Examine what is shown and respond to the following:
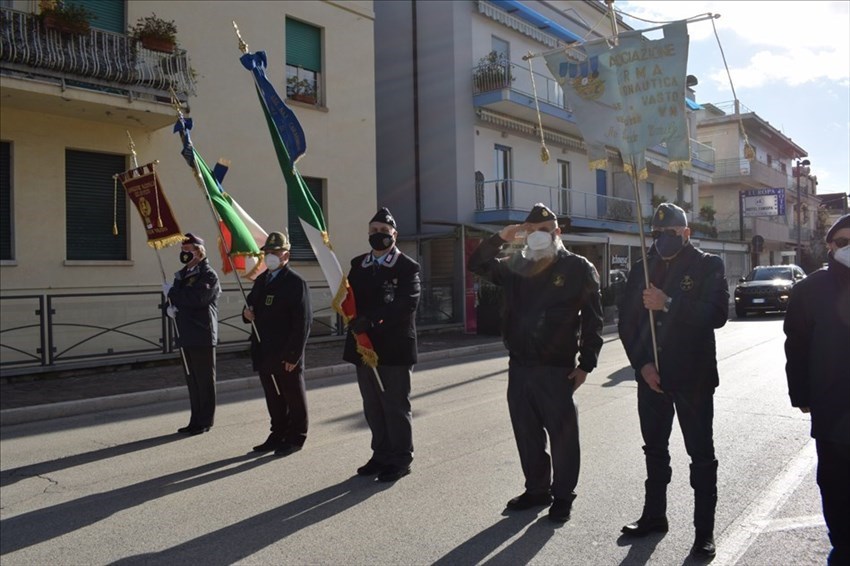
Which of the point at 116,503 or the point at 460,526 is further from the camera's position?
the point at 116,503

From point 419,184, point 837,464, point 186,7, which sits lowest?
point 837,464

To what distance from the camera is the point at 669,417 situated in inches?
158

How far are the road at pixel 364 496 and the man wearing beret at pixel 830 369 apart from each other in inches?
31.8

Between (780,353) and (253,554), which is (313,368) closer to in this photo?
(253,554)

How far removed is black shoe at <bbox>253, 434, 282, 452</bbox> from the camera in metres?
6.40

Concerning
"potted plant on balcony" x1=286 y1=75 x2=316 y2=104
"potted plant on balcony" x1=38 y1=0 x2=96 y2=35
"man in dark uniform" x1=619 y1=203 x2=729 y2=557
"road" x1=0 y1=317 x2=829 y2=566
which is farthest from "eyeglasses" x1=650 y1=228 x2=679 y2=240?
"potted plant on balcony" x1=286 y1=75 x2=316 y2=104

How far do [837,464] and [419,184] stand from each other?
19855mm

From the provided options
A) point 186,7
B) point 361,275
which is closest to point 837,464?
point 361,275

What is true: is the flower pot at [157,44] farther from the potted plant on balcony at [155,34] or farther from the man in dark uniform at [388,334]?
the man in dark uniform at [388,334]

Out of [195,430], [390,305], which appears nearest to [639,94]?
[390,305]

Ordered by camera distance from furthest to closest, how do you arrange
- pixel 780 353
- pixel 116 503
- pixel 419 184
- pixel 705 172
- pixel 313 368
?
1. pixel 705 172
2. pixel 419 184
3. pixel 780 353
4. pixel 313 368
5. pixel 116 503

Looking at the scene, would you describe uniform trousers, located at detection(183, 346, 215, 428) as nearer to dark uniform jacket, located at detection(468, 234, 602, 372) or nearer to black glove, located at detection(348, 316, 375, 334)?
black glove, located at detection(348, 316, 375, 334)

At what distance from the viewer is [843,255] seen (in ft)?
10.4

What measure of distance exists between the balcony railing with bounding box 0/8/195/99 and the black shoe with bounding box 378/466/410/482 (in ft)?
26.8
